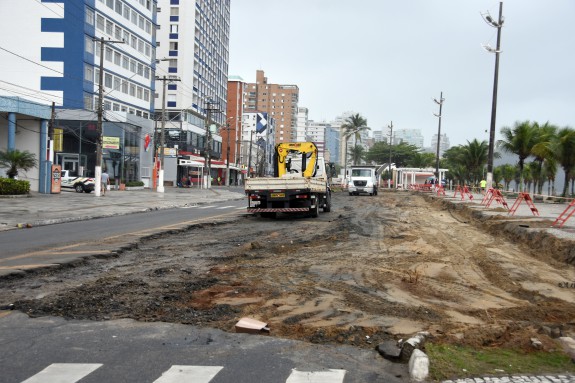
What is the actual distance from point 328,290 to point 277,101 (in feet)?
553

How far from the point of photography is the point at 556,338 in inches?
214

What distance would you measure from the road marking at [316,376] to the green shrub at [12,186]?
30.3 m

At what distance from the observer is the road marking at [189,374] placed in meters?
4.32

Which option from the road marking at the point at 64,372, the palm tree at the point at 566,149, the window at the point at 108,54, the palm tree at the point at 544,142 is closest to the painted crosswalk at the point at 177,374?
the road marking at the point at 64,372

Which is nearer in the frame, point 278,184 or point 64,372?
point 64,372

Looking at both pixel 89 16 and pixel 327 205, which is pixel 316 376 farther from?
pixel 89 16

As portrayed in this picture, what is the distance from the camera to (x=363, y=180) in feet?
154

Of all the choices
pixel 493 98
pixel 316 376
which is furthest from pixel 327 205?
pixel 316 376

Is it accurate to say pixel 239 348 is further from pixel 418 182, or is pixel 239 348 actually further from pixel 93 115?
pixel 418 182

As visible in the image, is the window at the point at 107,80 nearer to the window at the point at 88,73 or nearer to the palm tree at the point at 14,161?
the window at the point at 88,73

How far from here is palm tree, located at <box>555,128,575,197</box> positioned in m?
37.8

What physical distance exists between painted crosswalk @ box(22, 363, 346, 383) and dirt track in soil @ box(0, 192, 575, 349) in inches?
35.6

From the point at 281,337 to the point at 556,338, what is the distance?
9.37 feet

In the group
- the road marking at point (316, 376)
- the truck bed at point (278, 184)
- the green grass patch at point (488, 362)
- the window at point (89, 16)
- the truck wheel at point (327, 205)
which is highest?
the window at point (89, 16)
